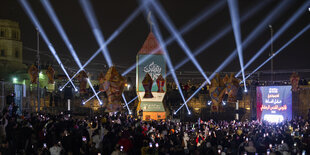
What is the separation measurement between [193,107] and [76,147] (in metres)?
34.8

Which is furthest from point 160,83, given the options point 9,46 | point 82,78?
point 9,46

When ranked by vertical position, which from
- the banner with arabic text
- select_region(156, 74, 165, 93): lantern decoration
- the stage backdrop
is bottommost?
the stage backdrop

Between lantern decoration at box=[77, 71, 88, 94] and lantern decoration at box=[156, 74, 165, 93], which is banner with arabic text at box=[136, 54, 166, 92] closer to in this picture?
lantern decoration at box=[156, 74, 165, 93]

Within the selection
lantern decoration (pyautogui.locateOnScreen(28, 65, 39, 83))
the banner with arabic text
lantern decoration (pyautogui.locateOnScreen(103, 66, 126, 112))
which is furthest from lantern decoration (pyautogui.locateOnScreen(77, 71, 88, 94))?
the banner with arabic text

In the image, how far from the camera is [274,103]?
1325 inches

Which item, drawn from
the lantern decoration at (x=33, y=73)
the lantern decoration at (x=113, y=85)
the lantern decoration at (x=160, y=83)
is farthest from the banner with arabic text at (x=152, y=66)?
the lantern decoration at (x=113, y=85)

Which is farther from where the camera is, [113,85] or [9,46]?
[9,46]

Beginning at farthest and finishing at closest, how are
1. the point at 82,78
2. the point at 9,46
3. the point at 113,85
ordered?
the point at 9,46
the point at 82,78
the point at 113,85

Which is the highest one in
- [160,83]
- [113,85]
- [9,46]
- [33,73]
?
[9,46]

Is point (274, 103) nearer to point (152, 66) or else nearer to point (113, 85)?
point (152, 66)

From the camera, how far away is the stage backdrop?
32969mm

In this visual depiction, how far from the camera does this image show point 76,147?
12.7 metres

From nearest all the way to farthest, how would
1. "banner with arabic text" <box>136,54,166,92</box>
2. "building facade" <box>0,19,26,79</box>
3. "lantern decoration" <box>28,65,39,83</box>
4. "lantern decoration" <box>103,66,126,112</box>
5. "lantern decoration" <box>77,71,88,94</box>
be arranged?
1. "lantern decoration" <box>103,66,126,112</box>
2. "lantern decoration" <box>77,71,88,94</box>
3. "lantern decoration" <box>28,65,39,83</box>
4. "banner with arabic text" <box>136,54,166,92</box>
5. "building facade" <box>0,19,26,79</box>

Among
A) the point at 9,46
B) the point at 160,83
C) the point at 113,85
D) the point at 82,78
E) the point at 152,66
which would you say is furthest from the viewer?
the point at 9,46
